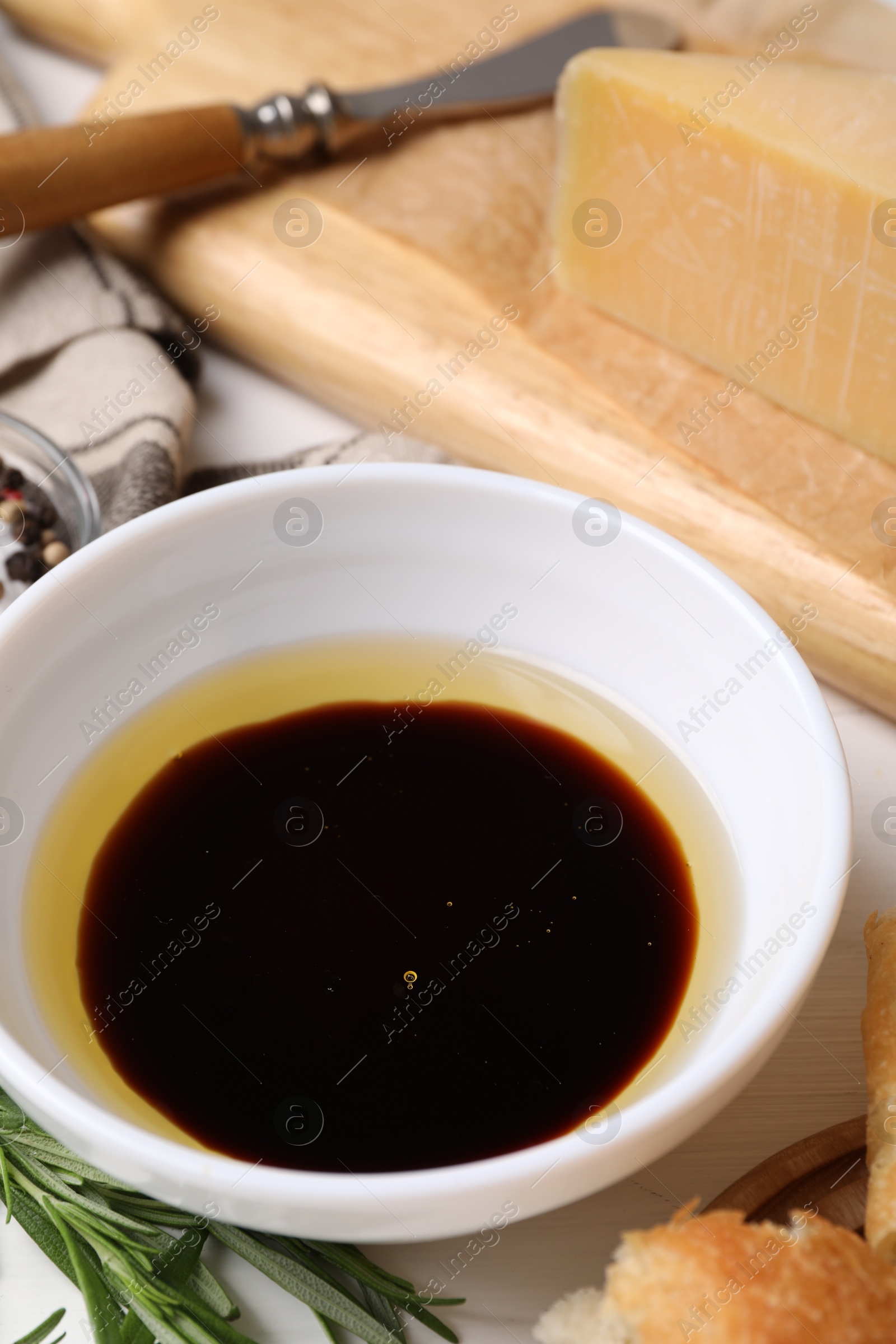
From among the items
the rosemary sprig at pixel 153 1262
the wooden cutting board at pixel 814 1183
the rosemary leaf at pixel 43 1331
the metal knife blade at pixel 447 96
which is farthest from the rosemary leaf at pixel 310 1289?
the metal knife blade at pixel 447 96

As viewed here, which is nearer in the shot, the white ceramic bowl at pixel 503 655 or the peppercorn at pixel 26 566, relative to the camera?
the white ceramic bowl at pixel 503 655

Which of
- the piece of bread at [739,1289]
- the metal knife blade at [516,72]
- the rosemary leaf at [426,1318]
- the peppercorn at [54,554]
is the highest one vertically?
the metal knife blade at [516,72]

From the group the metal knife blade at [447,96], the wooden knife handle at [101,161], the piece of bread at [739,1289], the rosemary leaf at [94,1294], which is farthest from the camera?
the metal knife blade at [447,96]

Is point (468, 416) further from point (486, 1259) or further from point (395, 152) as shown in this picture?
point (486, 1259)

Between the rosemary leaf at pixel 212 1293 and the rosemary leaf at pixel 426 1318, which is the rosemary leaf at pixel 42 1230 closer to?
the rosemary leaf at pixel 212 1293

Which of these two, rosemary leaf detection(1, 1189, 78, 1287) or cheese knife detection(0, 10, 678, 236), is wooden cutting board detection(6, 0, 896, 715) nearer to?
cheese knife detection(0, 10, 678, 236)

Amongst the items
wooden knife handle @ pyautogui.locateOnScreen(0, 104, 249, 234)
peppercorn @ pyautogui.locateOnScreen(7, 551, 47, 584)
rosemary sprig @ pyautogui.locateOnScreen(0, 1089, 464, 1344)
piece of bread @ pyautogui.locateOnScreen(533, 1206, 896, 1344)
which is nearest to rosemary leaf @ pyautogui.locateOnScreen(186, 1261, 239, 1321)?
rosemary sprig @ pyautogui.locateOnScreen(0, 1089, 464, 1344)
